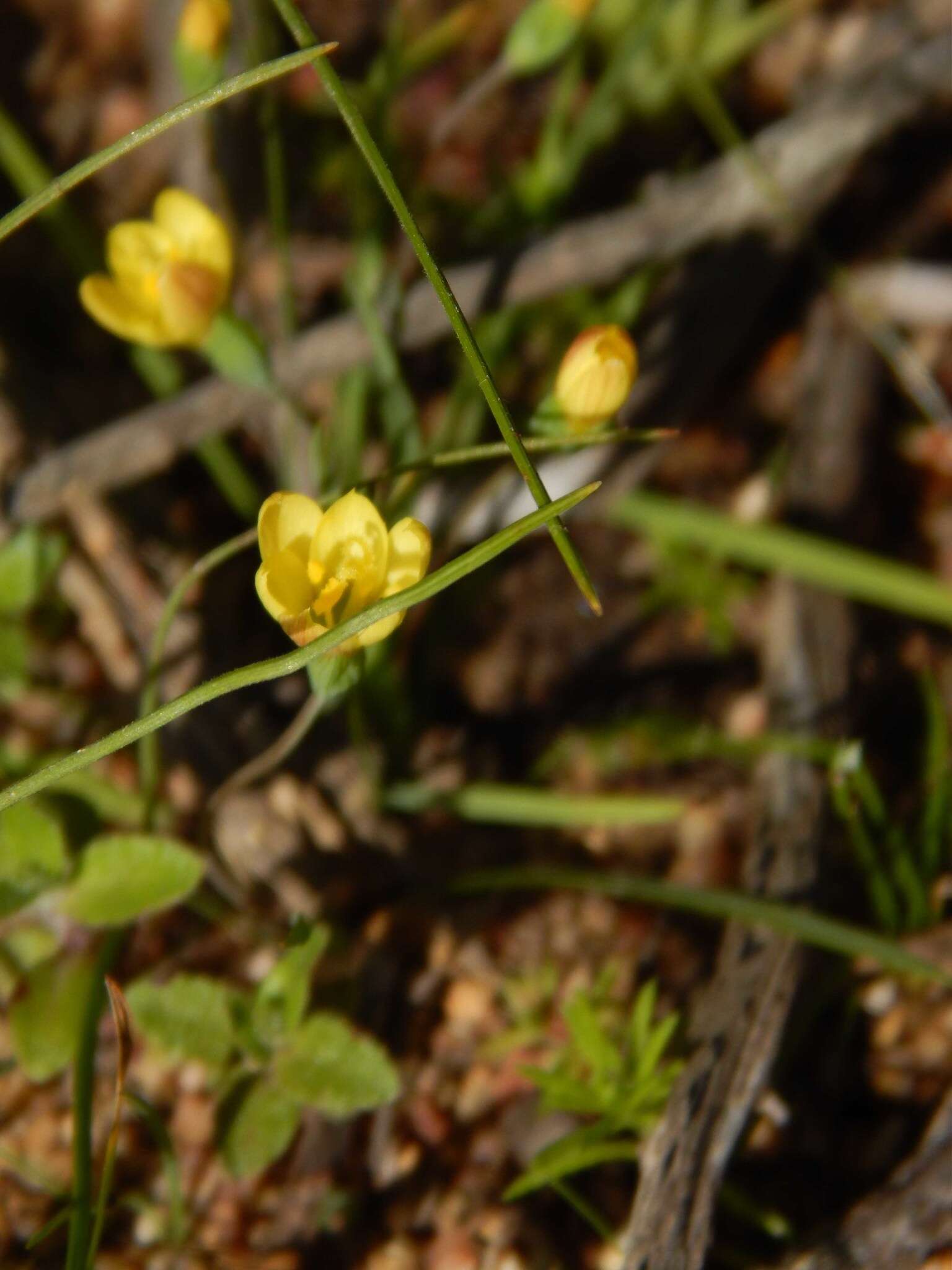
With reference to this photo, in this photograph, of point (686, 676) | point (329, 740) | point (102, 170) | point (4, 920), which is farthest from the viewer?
point (102, 170)

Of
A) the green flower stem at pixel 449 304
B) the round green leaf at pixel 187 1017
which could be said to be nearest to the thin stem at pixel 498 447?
the green flower stem at pixel 449 304

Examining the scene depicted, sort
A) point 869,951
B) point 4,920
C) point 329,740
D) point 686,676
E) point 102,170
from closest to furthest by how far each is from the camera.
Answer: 1. point 869,951
2. point 4,920
3. point 329,740
4. point 686,676
5. point 102,170

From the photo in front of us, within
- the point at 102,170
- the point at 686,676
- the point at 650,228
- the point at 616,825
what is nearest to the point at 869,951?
the point at 616,825

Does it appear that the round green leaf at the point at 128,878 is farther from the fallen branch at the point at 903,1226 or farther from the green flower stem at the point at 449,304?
the fallen branch at the point at 903,1226

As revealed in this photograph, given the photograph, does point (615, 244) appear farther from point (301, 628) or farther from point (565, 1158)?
point (565, 1158)

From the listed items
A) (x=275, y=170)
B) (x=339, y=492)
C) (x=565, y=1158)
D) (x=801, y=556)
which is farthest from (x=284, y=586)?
(x=801, y=556)

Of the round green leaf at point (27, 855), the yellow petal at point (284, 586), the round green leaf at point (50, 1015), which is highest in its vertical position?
the yellow petal at point (284, 586)

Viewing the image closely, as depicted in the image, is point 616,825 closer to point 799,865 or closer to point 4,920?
point 799,865

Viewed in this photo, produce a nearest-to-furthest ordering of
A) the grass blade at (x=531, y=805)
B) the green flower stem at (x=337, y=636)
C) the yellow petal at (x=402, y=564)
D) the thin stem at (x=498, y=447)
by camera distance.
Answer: the green flower stem at (x=337, y=636) < the yellow petal at (x=402, y=564) < the thin stem at (x=498, y=447) < the grass blade at (x=531, y=805)
